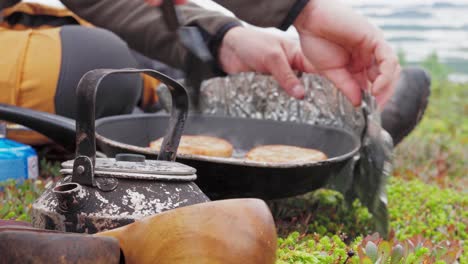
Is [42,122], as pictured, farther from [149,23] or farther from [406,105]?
[406,105]

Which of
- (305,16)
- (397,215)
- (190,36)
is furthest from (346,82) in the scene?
(190,36)

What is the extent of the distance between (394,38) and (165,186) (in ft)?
32.2

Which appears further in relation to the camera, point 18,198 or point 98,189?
point 18,198

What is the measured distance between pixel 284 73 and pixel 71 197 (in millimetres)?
1619

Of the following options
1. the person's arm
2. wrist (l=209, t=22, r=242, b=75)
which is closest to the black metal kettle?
wrist (l=209, t=22, r=242, b=75)

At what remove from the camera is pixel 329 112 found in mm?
2805

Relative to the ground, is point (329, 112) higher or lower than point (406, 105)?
higher

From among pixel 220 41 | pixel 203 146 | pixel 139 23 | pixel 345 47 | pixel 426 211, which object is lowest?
pixel 426 211

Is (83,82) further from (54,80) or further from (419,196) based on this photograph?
(419,196)

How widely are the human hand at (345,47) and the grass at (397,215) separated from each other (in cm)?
52

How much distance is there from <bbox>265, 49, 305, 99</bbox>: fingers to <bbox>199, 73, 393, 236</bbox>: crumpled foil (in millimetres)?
133

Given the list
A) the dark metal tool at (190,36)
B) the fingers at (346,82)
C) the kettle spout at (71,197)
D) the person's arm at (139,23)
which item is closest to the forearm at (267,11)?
the fingers at (346,82)

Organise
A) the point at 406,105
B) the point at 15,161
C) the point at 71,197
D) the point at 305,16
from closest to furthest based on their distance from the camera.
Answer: the point at 71,197, the point at 305,16, the point at 15,161, the point at 406,105

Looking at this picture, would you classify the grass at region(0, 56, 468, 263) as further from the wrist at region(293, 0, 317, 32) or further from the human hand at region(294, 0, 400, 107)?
the wrist at region(293, 0, 317, 32)
